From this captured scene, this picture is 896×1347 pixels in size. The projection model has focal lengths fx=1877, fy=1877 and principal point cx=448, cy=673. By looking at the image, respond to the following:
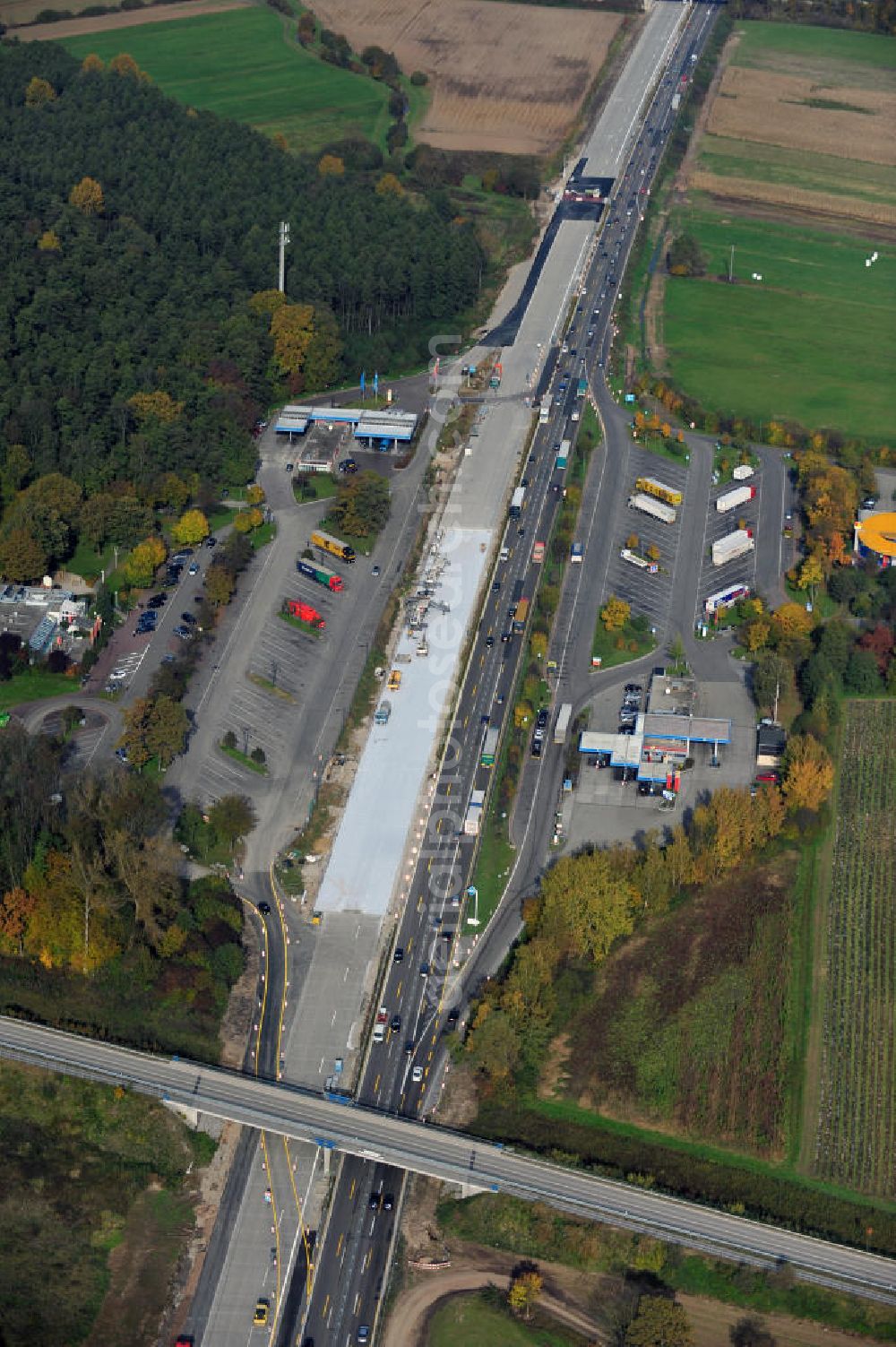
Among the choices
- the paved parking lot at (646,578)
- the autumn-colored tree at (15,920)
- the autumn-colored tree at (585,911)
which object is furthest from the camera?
the paved parking lot at (646,578)

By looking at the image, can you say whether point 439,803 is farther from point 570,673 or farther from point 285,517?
point 285,517

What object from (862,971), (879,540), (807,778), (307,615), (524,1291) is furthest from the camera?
(879,540)

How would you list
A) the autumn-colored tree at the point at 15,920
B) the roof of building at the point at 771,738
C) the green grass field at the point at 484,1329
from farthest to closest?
the roof of building at the point at 771,738
the autumn-colored tree at the point at 15,920
the green grass field at the point at 484,1329

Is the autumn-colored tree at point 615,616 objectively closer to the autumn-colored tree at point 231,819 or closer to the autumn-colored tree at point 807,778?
the autumn-colored tree at point 807,778

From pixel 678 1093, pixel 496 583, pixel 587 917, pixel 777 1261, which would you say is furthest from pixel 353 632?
pixel 777 1261

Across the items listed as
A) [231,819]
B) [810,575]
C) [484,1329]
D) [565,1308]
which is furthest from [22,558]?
[565,1308]

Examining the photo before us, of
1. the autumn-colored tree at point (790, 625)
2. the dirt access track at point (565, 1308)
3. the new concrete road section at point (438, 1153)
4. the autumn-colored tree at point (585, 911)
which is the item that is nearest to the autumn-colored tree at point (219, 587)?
the autumn-colored tree at point (585, 911)

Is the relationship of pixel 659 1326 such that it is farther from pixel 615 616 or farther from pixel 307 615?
pixel 307 615
